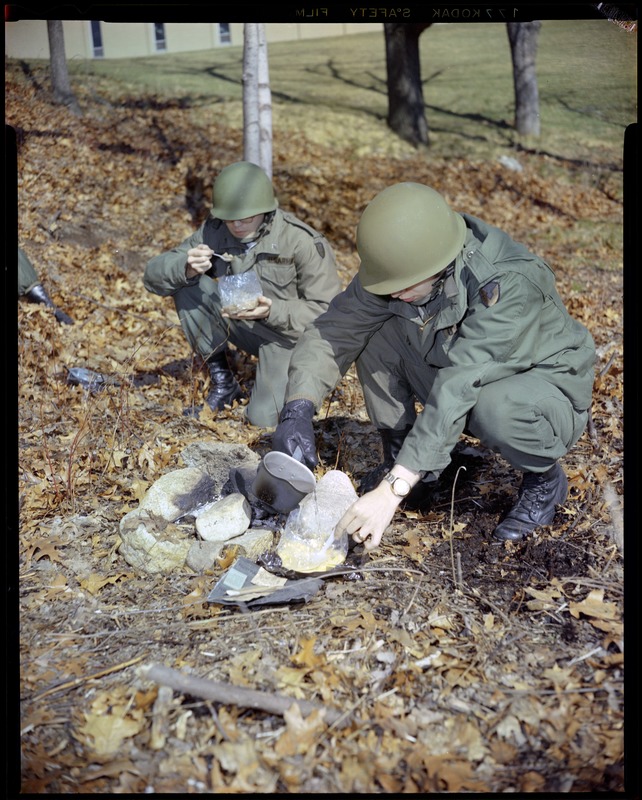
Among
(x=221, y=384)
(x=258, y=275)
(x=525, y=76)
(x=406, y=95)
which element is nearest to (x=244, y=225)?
(x=258, y=275)

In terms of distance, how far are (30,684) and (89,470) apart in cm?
158

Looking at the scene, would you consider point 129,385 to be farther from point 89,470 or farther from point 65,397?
point 89,470

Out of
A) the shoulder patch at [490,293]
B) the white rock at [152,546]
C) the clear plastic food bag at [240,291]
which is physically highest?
the shoulder patch at [490,293]

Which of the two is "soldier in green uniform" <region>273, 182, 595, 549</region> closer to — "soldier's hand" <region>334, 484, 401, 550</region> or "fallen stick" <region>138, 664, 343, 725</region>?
"soldier's hand" <region>334, 484, 401, 550</region>

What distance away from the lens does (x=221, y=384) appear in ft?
17.0

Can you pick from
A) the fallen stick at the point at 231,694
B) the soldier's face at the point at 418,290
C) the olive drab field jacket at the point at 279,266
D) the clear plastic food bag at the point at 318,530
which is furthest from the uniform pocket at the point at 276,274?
the fallen stick at the point at 231,694

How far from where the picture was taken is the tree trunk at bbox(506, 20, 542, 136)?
12828 mm

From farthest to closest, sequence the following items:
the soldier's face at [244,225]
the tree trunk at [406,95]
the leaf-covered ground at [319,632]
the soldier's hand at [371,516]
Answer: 1. the tree trunk at [406,95]
2. the soldier's face at [244,225]
3. the soldier's hand at [371,516]
4. the leaf-covered ground at [319,632]

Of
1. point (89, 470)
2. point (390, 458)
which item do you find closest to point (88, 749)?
point (89, 470)

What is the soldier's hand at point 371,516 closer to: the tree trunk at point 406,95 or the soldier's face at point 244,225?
the soldier's face at point 244,225

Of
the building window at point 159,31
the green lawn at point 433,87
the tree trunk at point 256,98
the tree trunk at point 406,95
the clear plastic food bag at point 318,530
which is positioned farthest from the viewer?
the tree trunk at point 406,95

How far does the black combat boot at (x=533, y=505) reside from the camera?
3.36 m

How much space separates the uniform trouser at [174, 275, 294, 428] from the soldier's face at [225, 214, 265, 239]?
1.43ft

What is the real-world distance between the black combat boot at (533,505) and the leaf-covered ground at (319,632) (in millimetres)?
83
